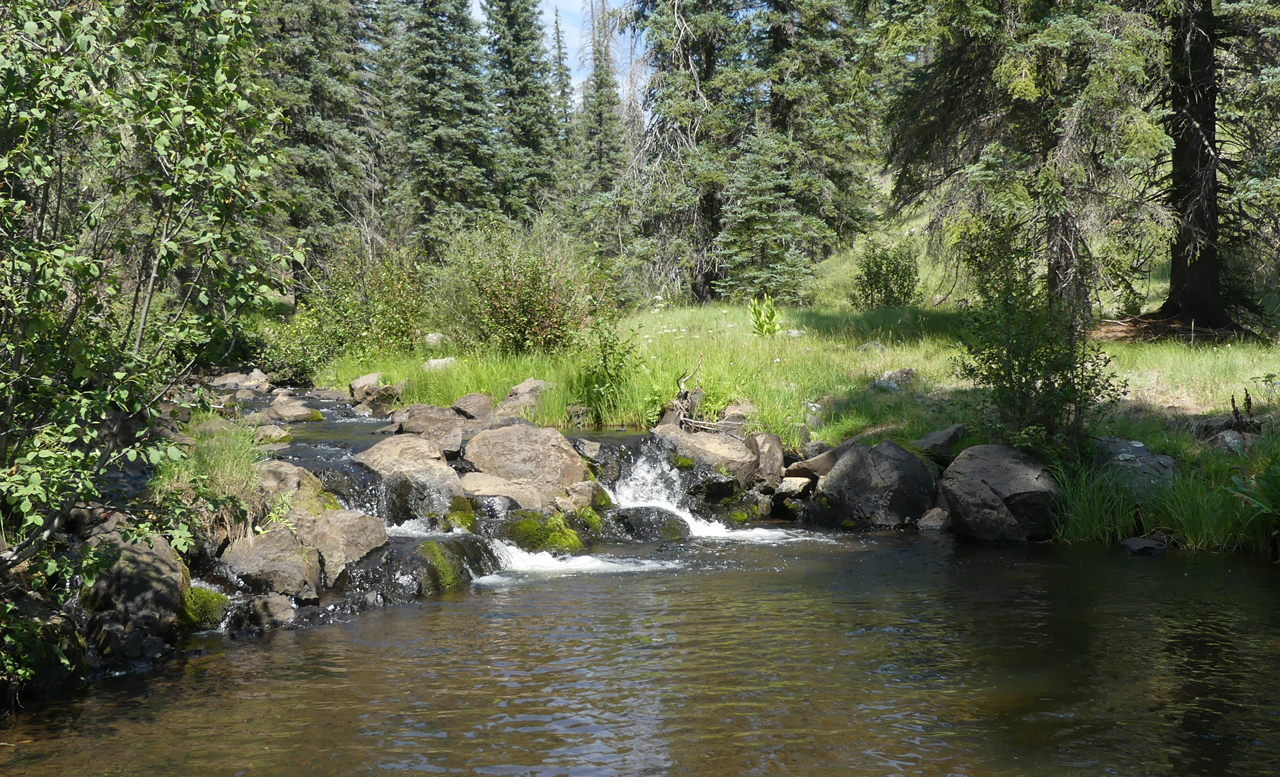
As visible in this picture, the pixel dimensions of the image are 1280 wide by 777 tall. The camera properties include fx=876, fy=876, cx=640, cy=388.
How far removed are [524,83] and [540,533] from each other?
Result: 31.0m

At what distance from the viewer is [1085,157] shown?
→ 41.1ft

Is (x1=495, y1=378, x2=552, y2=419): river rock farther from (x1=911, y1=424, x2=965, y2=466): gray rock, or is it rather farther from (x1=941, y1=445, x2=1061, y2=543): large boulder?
(x1=941, y1=445, x2=1061, y2=543): large boulder

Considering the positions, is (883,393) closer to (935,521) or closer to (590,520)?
(935,521)

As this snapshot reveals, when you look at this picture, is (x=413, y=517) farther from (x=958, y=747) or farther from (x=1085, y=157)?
(x=1085, y=157)

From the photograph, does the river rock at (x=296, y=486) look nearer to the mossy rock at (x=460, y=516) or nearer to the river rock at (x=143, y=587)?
the mossy rock at (x=460, y=516)

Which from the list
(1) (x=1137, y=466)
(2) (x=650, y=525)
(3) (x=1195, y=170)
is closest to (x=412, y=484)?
(2) (x=650, y=525)

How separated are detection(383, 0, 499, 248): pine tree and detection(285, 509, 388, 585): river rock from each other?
24.1 meters

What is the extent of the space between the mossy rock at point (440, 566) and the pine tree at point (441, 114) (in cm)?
2432

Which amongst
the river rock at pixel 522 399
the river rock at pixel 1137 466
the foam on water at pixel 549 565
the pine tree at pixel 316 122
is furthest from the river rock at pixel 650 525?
the pine tree at pixel 316 122

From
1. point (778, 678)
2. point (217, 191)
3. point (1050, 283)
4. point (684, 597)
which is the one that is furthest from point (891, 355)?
point (217, 191)

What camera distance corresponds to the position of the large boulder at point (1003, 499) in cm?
880

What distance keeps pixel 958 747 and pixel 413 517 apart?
6024 millimetres

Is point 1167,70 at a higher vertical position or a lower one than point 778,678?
higher

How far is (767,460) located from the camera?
10.9 metres
